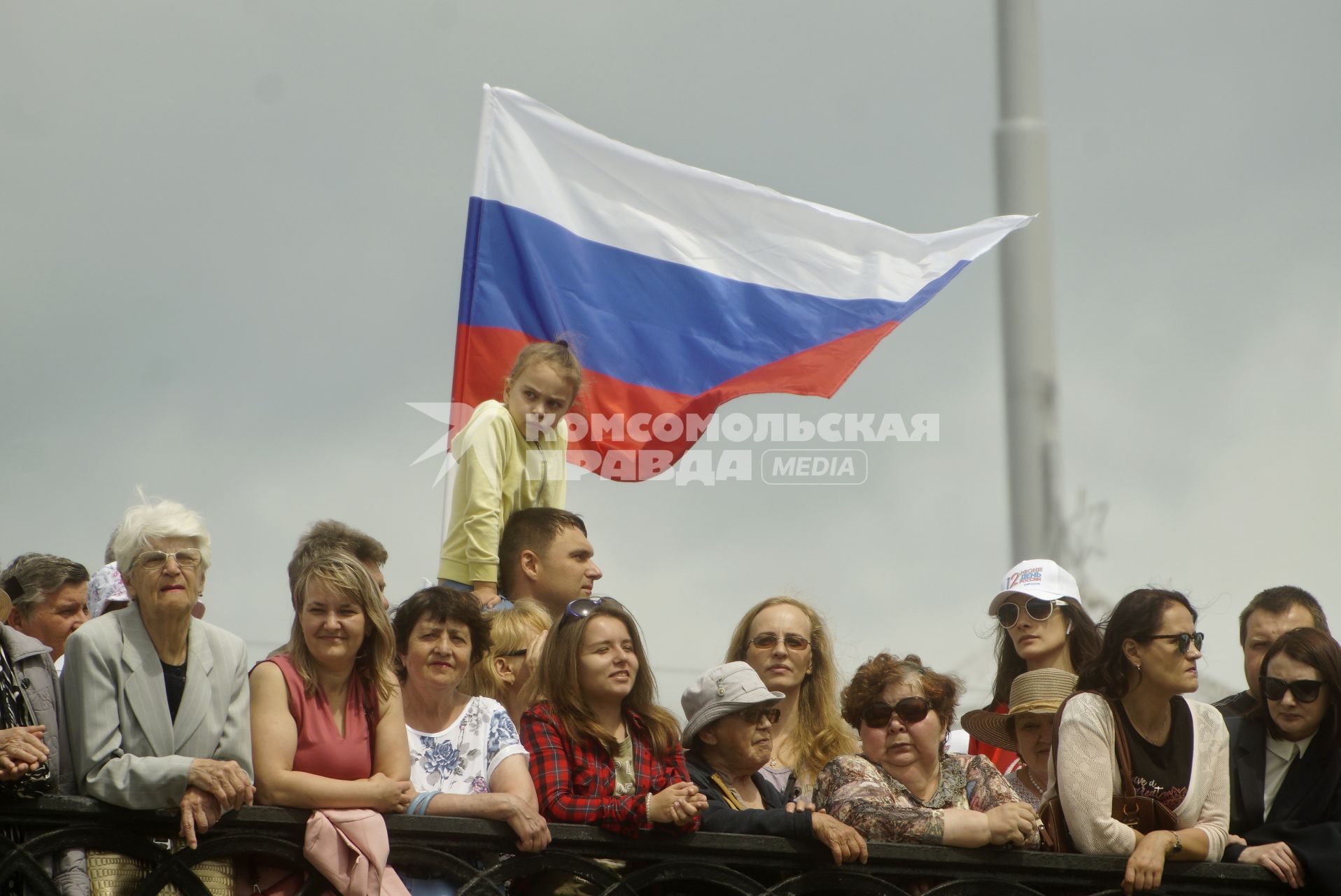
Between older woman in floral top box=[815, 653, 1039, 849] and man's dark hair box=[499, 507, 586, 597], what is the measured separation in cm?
195

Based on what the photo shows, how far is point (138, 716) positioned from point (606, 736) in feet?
4.79

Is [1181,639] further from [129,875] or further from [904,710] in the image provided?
[129,875]

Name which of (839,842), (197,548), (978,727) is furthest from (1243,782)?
(197,548)

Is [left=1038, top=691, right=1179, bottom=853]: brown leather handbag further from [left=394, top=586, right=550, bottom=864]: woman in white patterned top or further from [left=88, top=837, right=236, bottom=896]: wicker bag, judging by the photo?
[left=88, top=837, right=236, bottom=896]: wicker bag

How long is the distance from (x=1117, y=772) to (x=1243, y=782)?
534 mm

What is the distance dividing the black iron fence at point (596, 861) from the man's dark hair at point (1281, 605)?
4.44 feet

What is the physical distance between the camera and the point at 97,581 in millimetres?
7184

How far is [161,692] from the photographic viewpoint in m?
5.21

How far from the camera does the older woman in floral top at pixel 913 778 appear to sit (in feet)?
17.9

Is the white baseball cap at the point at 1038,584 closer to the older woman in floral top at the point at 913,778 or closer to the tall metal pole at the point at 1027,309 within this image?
the older woman in floral top at the point at 913,778

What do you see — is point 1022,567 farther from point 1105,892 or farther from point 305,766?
point 305,766

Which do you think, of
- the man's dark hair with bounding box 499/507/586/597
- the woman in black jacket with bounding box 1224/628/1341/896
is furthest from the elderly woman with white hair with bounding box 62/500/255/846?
the woman in black jacket with bounding box 1224/628/1341/896

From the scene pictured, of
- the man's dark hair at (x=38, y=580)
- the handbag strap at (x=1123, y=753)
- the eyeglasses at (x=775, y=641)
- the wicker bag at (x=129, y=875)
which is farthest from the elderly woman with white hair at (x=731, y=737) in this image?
the man's dark hair at (x=38, y=580)

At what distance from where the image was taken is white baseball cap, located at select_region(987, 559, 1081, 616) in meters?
6.71
